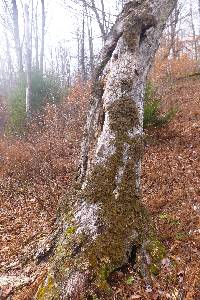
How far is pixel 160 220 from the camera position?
5.43 meters

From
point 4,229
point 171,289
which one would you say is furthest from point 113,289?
point 4,229

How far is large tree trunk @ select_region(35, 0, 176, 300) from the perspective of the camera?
3.73 metres

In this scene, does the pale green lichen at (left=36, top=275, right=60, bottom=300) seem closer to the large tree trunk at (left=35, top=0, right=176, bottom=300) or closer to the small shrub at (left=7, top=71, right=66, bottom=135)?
the large tree trunk at (left=35, top=0, right=176, bottom=300)

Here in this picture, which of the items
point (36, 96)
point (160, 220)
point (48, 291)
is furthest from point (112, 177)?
point (36, 96)

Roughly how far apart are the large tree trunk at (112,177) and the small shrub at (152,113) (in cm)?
456

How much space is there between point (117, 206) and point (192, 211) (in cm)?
204

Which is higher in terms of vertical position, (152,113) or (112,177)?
(152,113)

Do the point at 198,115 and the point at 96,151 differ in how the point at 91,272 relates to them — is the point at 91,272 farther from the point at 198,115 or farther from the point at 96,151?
the point at 198,115

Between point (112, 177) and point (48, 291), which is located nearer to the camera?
point (48, 291)

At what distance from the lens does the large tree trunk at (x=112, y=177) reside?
3730 millimetres

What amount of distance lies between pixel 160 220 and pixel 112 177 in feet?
5.61

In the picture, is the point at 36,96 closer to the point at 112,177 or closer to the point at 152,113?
the point at 152,113

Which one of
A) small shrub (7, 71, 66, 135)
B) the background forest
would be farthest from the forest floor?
small shrub (7, 71, 66, 135)

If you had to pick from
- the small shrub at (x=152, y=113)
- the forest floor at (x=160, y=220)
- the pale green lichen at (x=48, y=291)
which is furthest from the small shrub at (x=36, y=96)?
Result: the pale green lichen at (x=48, y=291)
